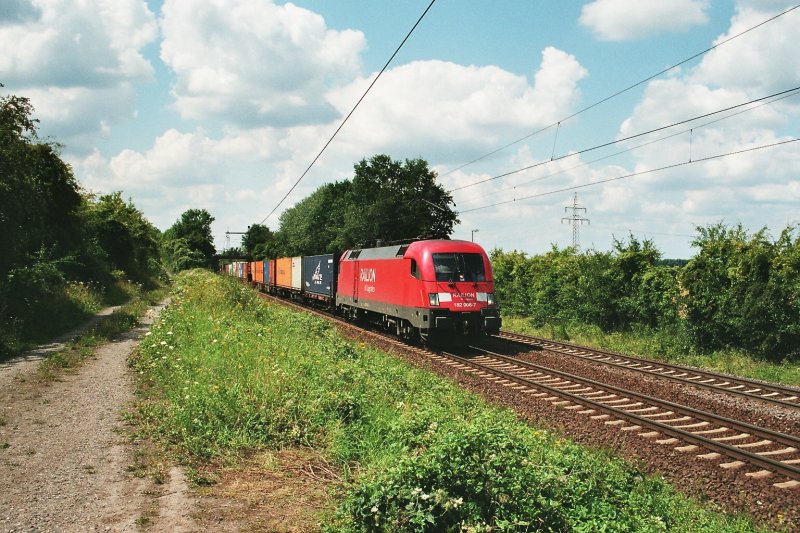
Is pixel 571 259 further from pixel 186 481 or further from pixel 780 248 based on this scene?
pixel 186 481

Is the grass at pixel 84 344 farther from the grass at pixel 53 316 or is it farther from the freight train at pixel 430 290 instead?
the freight train at pixel 430 290

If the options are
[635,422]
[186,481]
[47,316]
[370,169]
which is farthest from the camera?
[370,169]

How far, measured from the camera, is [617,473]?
21.6ft

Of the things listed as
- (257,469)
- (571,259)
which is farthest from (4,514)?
(571,259)

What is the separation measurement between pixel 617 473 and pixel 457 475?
2550mm

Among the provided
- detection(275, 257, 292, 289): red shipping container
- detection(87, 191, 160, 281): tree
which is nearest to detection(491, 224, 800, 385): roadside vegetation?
detection(275, 257, 292, 289): red shipping container

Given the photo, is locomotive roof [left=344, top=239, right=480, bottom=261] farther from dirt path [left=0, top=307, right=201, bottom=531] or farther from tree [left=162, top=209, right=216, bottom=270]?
tree [left=162, top=209, right=216, bottom=270]

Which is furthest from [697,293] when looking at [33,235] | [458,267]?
[33,235]

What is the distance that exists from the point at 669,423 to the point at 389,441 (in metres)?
5.51

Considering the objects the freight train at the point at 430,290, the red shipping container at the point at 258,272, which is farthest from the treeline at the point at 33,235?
the red shipping container at the point at 258,272

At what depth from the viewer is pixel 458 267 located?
16.8 m

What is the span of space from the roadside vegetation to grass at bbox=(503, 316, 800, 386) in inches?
1.1

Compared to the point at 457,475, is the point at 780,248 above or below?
above

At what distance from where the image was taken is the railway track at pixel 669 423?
25.9 feet
